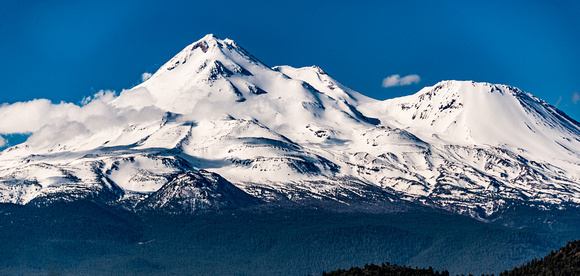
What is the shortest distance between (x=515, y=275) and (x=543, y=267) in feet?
14.2

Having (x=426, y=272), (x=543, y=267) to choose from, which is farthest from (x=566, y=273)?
(x=426, y=272)

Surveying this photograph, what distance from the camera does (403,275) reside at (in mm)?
145000

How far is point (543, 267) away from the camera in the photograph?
149m

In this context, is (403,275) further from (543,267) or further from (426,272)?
(543,267)

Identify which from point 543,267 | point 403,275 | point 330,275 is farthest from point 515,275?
point 330,275

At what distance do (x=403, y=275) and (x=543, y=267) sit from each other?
19.7 m

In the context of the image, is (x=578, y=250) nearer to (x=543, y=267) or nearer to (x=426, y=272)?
(x=543, y=267)

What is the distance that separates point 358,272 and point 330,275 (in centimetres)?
389

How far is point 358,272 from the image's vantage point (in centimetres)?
14725

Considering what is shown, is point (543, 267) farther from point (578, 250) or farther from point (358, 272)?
point (358, 272)

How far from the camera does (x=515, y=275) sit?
484 feet

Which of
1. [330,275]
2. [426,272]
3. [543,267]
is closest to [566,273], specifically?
[543,267]

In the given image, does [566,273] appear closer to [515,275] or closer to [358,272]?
[515,275]

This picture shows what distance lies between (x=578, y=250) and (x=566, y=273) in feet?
32.5
